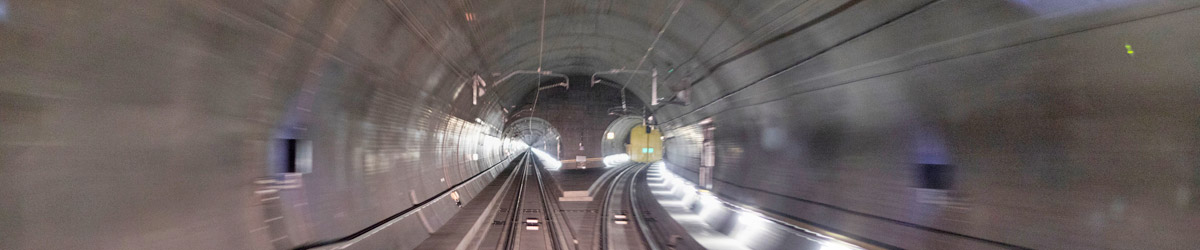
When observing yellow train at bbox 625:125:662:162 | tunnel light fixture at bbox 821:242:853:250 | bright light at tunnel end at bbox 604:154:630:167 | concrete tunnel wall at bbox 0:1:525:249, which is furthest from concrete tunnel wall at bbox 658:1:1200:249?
yellow train at bbox 625:125:662:162

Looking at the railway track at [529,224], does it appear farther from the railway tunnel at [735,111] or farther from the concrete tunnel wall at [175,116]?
the concrete tunnel wall at [175,116]

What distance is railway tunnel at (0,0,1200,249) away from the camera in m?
2.99

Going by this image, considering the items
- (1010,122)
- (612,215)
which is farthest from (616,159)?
(1010,122)

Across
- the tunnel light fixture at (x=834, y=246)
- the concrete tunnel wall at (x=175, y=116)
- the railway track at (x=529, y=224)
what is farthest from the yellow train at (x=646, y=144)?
the concrete tunnel wall at (x=175, y=116)

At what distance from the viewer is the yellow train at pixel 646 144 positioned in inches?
1683

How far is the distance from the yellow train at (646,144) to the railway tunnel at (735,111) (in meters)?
31.6

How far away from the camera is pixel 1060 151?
3908mm

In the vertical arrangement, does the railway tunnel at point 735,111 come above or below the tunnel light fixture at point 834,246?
above

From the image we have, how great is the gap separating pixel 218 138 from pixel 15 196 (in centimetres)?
139

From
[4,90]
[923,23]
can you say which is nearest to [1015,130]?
[923,23]

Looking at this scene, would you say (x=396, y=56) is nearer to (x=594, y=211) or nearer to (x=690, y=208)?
(x=594, y=211)

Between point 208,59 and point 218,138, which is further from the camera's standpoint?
point 218,138

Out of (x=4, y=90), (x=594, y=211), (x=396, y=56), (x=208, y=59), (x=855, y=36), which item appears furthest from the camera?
(x=594, y=211)

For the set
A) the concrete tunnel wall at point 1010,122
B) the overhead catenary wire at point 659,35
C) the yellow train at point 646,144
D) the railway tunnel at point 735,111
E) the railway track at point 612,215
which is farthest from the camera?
the yellow train at point 646,144
